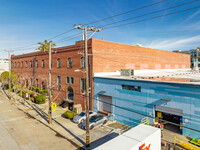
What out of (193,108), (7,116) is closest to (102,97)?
(193,108)

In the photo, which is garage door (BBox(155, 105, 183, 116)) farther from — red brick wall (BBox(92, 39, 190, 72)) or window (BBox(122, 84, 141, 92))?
red brick wall (BBox(92, 39, 190, 72))

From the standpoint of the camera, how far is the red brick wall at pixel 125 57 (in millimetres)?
23359

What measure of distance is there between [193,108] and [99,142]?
9476 mm

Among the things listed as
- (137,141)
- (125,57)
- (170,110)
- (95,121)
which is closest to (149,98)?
(170,110)

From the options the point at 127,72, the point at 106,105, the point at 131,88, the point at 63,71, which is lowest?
the point at 106,105

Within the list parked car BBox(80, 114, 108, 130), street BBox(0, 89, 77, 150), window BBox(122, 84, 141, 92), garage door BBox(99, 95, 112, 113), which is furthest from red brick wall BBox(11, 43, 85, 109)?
window BBox(122, 84, 141, 92)

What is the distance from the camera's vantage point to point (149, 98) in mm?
16109

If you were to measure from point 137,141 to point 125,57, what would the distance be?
21.8m

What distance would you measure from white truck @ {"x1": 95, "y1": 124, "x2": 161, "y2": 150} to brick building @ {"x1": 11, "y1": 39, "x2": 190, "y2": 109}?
8389 millimetres

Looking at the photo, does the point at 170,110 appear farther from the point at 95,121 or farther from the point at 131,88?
the point at 95,121

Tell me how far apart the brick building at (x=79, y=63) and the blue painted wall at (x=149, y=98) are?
3898 mm

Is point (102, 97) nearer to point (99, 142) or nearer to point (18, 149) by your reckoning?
point (99, 142)

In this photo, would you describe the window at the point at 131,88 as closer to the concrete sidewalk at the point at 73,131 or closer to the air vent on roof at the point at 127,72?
the air vent on roof at the point at 127,72

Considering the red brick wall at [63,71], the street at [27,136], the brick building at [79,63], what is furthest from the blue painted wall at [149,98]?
the street at [27,136]
